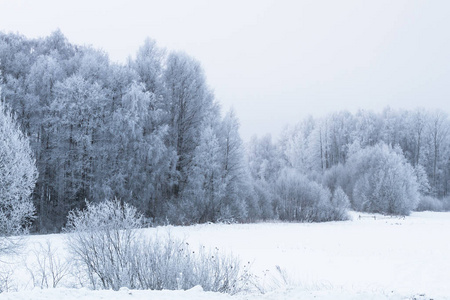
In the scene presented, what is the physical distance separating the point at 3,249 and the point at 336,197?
28.9 metres

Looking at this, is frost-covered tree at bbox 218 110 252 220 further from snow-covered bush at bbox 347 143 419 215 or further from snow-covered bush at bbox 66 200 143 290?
snow-covered bush at bbox 66 200 143 290

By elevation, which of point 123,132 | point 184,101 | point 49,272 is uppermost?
point 184,101

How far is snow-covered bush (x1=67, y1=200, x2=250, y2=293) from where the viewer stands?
8914mm

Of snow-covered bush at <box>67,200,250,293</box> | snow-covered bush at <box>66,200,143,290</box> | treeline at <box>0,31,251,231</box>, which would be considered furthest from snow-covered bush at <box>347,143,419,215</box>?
snow-covered bush at <box>66,200,143,290</box>

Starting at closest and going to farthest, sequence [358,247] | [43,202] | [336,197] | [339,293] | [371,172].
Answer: [339,293] → [358,247] → [43,202] → [336,197] → [371,172]

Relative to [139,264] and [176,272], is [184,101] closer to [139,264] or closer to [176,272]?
[139,264]

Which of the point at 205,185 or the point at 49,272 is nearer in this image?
the point at 49,272

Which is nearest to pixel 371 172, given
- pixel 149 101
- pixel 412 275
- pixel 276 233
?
pixel 276 233

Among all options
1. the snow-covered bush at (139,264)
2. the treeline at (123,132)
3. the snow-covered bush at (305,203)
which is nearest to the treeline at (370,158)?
the snow-covered bush at (305,203)

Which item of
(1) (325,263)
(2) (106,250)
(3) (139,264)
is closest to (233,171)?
(1) (325,263)

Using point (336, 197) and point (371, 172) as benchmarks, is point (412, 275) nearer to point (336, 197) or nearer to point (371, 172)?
point (336, 197)

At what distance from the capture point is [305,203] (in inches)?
1331

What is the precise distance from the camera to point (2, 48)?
26797 mm

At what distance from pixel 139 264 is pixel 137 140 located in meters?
18.5
